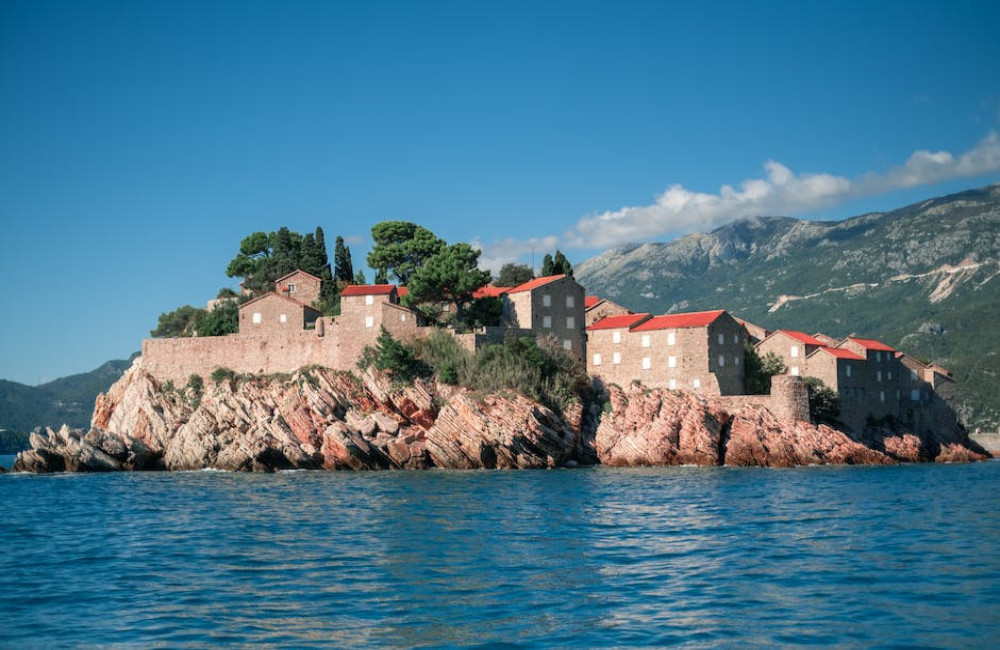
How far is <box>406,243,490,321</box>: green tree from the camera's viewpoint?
64.4 m

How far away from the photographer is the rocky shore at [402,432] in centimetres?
5669

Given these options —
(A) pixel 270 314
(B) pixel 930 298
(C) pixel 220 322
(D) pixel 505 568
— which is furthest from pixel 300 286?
(B) pixel 930 298

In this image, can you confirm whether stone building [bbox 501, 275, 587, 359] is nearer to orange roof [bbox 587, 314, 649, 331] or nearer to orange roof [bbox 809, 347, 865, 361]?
orange roof [bbox 587, 314, 649, 331]

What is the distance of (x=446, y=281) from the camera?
211 feet

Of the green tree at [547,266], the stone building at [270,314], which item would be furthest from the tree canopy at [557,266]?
the stone building at [270,314]

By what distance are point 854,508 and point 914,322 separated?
128m

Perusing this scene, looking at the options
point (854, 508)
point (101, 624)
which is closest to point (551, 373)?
point (854, 508)

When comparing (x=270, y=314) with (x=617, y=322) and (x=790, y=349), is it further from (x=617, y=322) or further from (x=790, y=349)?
(x=790, y=349)

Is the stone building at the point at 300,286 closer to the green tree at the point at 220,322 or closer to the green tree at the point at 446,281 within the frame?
the green tree at the point at 220,322

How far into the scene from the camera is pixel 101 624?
61.8 ft

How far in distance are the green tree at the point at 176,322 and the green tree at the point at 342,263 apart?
36.7 feet

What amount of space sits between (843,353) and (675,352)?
14.0 m

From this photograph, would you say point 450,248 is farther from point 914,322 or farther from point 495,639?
point 914,322

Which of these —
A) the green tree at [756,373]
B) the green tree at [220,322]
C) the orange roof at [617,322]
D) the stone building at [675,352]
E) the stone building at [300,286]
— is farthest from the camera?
the stone building at [300,286]
